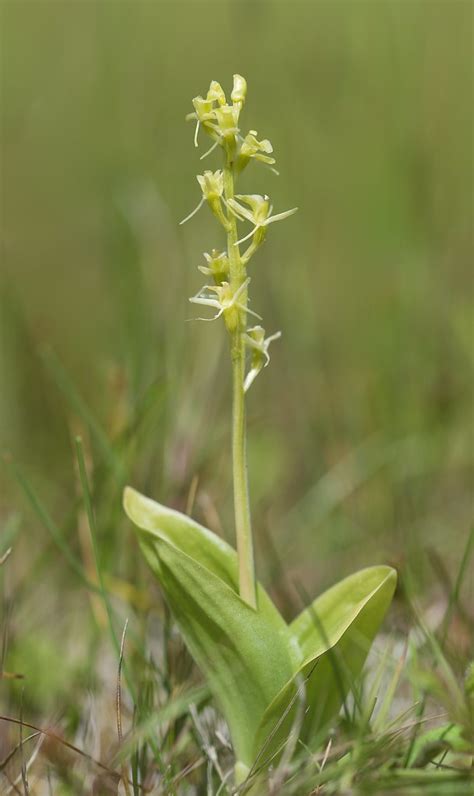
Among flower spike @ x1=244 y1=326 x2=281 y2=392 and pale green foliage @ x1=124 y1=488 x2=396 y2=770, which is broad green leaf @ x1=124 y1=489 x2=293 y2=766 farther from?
flower spike @ x1=244 y1=326 x2=281 y2=392

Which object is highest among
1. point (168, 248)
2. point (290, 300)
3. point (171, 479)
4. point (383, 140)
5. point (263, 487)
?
point (383, 140)

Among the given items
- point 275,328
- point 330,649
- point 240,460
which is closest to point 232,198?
point 240,460

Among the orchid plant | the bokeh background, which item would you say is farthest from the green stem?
the bokeh background

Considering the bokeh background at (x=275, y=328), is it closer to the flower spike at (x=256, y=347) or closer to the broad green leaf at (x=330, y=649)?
the broad green leaf at (x=330, y=649)

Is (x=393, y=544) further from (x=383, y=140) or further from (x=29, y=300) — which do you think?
(x=29, y=300)

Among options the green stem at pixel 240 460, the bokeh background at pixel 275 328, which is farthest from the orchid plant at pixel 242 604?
the bokeh background at pixel 275 328

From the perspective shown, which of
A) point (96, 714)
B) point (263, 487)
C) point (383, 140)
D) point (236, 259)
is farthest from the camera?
point (383, 140)

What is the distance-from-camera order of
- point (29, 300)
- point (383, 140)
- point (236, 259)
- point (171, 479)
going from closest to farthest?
1. point (236, 259)
2. point (171, 479)
3. point (383, 140)
4. point (29, 300)

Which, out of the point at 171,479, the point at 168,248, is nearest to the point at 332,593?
the point at 171,479
